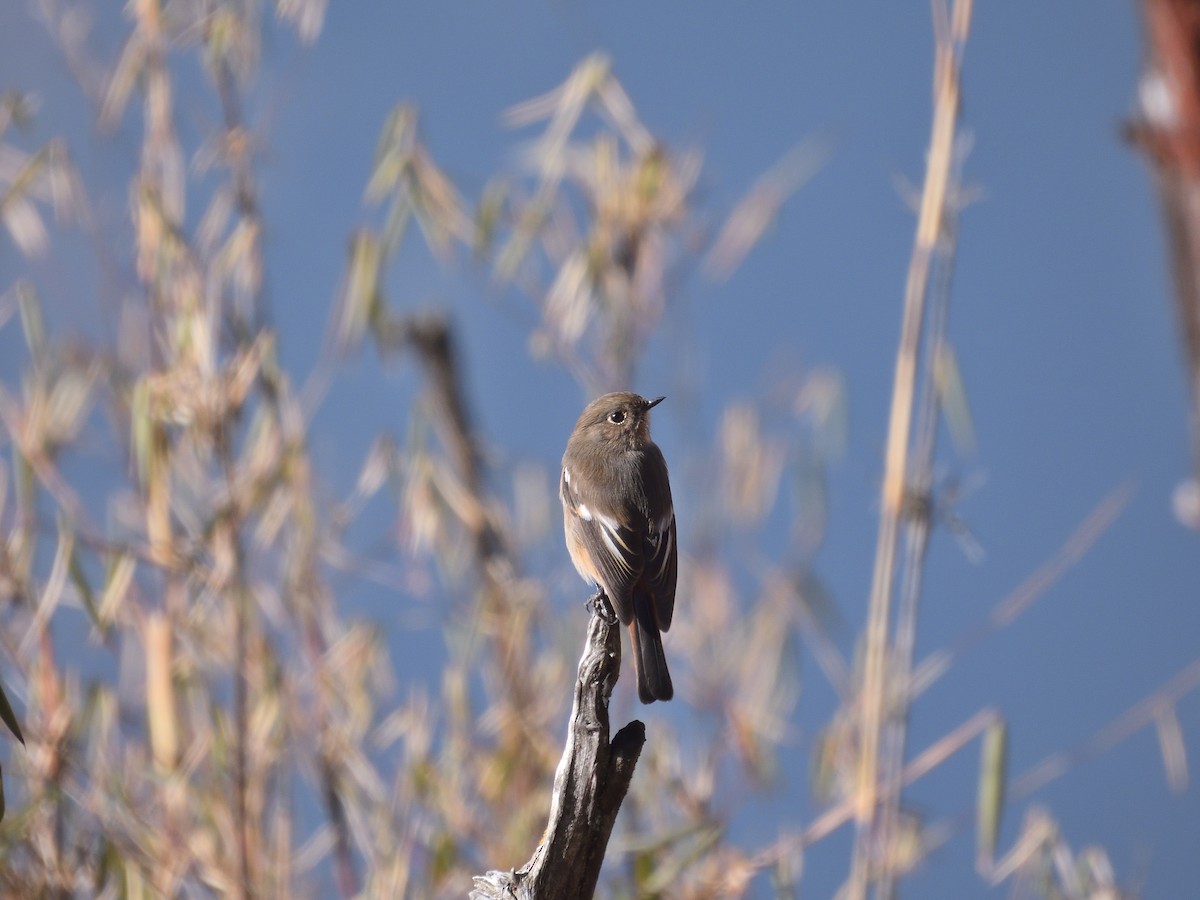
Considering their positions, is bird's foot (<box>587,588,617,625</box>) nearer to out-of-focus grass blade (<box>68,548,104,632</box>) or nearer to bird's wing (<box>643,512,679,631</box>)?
A: bird's wing (<box>643,512,679,631</box>)

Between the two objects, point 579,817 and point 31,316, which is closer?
point 579,817

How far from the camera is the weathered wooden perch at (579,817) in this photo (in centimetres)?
178

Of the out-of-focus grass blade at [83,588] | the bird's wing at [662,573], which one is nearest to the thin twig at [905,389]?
the bird's wing at [662,573]

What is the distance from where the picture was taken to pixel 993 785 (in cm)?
289

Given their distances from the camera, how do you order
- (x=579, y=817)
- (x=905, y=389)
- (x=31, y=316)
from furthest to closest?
1. (x=31, y=316)
2. (x=905, y=389)
3. (x=579, y=817)

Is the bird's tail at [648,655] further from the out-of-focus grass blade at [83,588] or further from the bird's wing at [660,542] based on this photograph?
the out-of-focus grass blade at [83,588]

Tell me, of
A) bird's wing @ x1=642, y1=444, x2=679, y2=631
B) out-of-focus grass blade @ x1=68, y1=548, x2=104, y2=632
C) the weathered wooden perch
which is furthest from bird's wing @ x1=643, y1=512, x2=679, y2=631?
out-of-focus grass blade @ x1=68, y1=548, x2=104, y2=632

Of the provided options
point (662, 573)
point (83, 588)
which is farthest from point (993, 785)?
point (83, 588)

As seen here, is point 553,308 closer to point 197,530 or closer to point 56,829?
point 197,530

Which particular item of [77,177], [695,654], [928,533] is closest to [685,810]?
[695,654]

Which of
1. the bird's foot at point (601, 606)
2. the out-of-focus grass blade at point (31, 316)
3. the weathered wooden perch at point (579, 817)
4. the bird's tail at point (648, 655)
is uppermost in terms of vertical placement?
the out-of-focus grass blade at point (31, 316)

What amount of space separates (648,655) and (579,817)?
61 cm

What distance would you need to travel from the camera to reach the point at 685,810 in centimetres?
336

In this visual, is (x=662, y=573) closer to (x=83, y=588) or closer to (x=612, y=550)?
(x=612, y=550)
